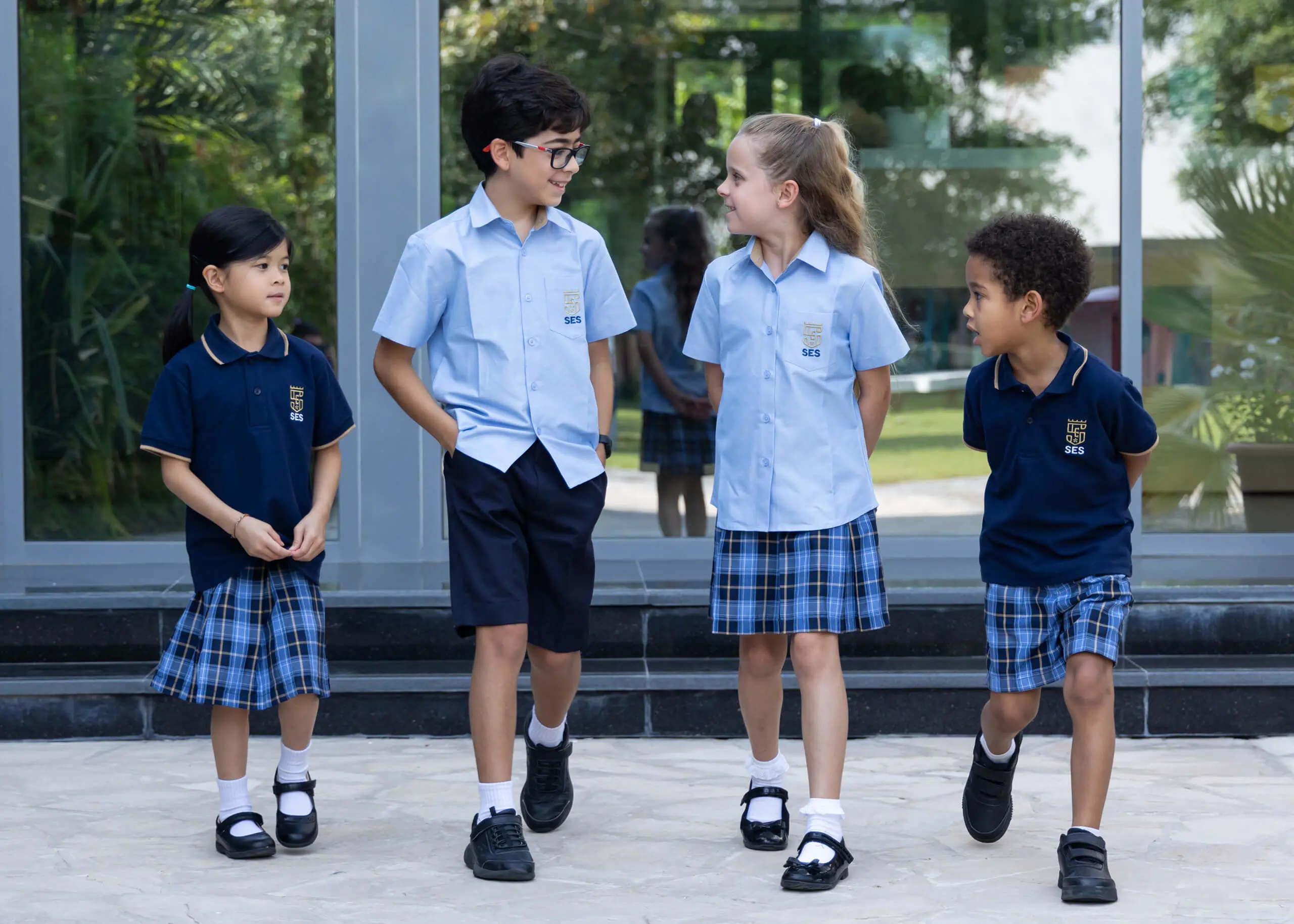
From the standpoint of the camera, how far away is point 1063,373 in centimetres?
307

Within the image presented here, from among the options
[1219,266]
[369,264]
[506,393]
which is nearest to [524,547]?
[506,393]

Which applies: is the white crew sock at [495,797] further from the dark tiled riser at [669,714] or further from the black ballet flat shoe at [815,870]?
the dark tiled riser at [669,714]

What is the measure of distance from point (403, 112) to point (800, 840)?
344 centimetres

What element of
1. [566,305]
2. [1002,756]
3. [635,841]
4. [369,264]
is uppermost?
[369,264]

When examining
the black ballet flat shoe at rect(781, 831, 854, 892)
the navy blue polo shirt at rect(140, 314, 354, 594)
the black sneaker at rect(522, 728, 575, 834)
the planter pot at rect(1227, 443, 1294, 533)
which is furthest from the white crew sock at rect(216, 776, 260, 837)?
the planter pot at rect(1227, 443, 1294, 533)

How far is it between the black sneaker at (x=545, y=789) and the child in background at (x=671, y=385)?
8.43 ft

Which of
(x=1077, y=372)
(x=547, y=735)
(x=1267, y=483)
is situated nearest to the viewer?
(x=1077, y=372)

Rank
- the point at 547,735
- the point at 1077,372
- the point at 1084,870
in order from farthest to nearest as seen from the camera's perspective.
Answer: the point at 547,735 < the point at 1077,372 < the point at 1084,870

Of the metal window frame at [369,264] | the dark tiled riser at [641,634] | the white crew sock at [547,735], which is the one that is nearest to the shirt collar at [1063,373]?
the white crew sock at [547,735]

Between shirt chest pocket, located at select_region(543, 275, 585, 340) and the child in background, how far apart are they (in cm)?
267

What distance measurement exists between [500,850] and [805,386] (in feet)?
3.81

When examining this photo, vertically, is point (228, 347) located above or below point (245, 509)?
above

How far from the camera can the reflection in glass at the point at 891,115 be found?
593 centimetres

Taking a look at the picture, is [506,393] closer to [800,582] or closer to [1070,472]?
[800,582]
